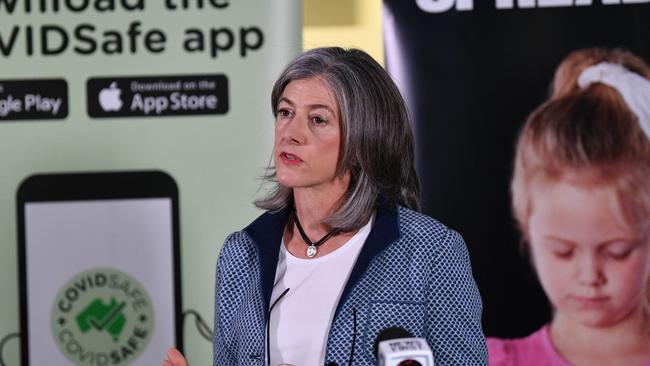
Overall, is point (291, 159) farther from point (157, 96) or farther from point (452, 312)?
point (157, 96)

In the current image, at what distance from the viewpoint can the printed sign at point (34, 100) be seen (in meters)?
3.44

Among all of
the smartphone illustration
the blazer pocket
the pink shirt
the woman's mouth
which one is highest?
the woman's mouth

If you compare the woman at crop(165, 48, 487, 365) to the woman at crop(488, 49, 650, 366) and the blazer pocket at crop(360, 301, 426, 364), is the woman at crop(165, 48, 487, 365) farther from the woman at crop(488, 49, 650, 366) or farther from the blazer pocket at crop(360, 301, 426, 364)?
the woman at crop(488, 49, 650, 366)

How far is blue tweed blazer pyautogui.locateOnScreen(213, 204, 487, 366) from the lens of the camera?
187 centimetres

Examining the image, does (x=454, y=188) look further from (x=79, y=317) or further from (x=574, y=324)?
(x=79, y=317)

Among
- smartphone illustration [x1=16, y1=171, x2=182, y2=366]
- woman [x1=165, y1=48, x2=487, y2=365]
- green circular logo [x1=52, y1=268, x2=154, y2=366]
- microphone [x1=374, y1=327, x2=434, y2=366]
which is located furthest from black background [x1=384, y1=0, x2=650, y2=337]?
microphone [x1=374, y1=327, x2=434, y2=366]

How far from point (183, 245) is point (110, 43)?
0.75m

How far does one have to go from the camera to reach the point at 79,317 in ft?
11.3

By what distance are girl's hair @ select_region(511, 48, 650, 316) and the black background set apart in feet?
0.12

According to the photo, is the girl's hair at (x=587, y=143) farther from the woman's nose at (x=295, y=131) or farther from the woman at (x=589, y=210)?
the woman's nose at (x=295, y=131)

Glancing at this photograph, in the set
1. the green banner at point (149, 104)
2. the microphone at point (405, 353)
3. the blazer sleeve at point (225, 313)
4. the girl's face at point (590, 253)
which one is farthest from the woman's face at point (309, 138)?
the girl's face at point (590, 253)

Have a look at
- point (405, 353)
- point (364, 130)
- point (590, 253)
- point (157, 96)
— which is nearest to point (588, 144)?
point (590, 253)

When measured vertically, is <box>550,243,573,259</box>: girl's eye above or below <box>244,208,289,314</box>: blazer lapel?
below

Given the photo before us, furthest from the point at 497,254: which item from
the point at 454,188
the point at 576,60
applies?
the point at 576,60
